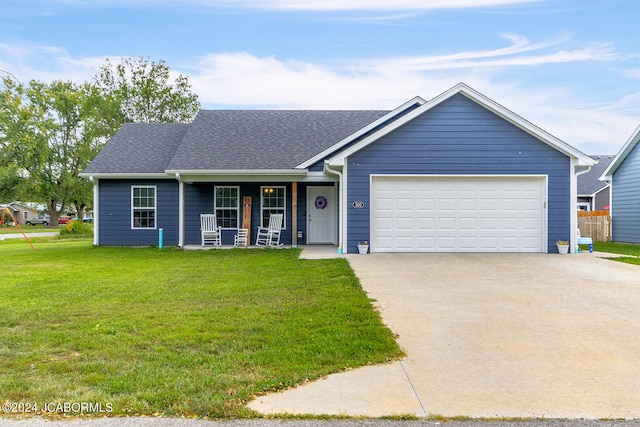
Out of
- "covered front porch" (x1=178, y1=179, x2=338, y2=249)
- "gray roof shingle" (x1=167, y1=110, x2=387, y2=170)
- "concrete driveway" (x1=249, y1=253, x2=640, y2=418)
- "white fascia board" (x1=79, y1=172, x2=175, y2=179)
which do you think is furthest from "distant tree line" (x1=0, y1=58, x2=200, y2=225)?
"concrete driveway" (x1=249, y1=253, x2=640, y2=418)

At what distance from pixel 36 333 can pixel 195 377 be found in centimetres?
221

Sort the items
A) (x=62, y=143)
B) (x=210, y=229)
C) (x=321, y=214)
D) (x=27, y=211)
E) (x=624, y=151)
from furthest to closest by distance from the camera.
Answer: (x=27, y=211), (x=62, y=143), (x=624, y=151), (x=321, y=214), (x=210, y=229)

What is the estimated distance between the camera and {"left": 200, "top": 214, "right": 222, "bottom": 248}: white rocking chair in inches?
540

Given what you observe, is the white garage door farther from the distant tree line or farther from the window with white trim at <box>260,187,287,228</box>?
the distant tree line

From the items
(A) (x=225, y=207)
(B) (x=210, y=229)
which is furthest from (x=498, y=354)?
(A) (x=225, y=207)

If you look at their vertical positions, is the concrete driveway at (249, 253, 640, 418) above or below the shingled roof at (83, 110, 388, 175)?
below

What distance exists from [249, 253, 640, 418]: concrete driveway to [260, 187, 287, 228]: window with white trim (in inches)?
276

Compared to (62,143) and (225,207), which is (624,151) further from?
(62,143)

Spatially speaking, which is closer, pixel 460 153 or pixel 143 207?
pixel 460 153

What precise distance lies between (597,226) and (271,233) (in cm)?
1365

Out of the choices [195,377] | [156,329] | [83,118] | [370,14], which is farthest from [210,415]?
[83,118]

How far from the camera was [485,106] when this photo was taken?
37.7ft

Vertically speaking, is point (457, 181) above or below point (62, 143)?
below

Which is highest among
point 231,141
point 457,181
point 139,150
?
point 231,141
